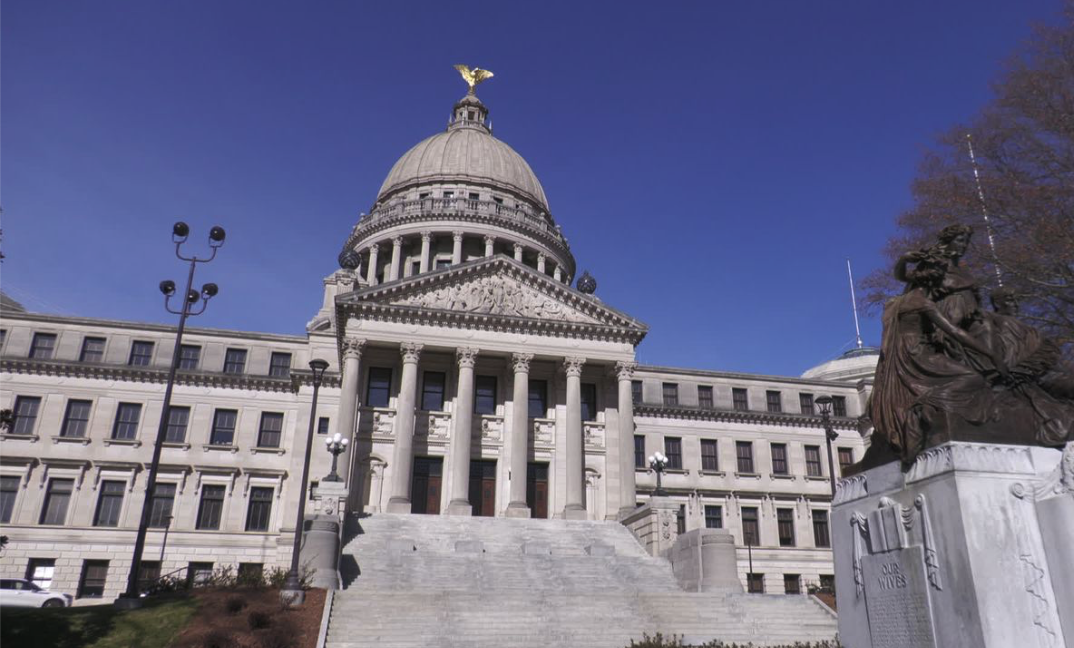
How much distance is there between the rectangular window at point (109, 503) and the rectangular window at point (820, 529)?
45495mm

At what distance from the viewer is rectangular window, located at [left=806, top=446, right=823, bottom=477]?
177 ft

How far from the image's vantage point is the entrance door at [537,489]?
41312 millimetres

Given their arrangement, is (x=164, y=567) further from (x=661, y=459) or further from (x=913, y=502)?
(x=913, y=502)

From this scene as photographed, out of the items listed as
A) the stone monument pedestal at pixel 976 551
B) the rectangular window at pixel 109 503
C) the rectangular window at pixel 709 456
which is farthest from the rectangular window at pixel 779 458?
the stone monument pedestal at pixel 976 551

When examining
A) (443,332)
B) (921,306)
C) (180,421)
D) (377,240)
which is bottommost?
(921,306)

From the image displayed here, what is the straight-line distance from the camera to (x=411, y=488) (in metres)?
39.6

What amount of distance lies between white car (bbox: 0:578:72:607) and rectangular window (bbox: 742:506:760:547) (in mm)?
39607

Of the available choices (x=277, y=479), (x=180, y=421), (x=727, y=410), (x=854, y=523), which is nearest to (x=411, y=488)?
(x=277, y=479)

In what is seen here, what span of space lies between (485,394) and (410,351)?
608 centimetres

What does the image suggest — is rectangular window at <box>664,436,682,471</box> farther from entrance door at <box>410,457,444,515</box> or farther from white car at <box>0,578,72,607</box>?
white car at <box>0,578,72,607</box>

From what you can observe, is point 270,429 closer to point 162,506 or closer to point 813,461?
point 162,506

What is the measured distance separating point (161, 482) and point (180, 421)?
4027 millimetres

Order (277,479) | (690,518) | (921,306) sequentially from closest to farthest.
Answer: (921,306) → (277,479) → (690,518)

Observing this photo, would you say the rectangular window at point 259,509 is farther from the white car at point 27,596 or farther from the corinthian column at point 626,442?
the corinthian column at point 626,442
